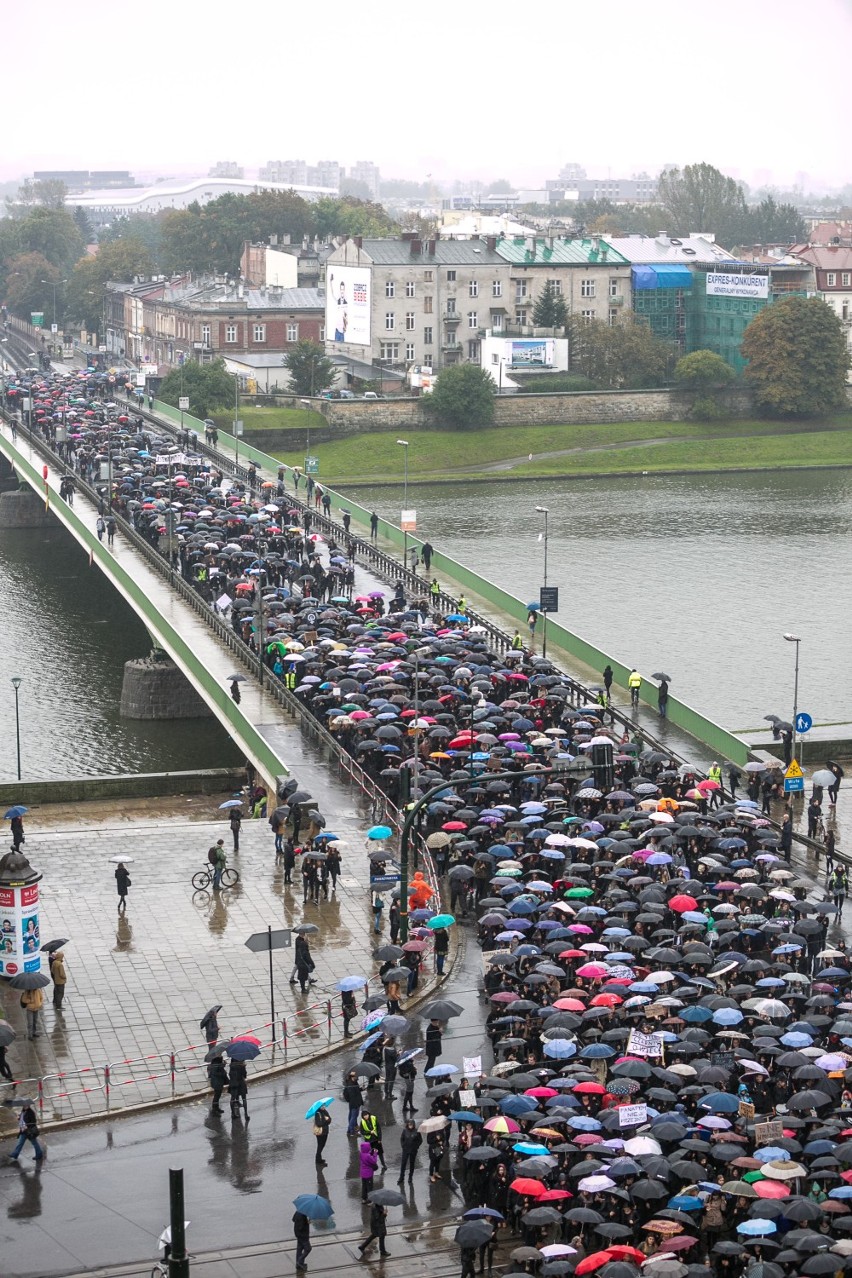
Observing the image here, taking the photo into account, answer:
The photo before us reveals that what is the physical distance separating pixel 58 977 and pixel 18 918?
1.10 m

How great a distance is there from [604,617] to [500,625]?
11.9 metres

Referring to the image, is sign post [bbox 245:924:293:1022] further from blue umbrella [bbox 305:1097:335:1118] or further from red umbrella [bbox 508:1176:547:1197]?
red umbrella [bbox 508:1176:547:1197]

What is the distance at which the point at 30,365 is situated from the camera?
6211 inches

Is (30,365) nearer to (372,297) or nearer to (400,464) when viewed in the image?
(372,297)

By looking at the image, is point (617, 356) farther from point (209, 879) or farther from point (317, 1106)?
point (317, 1106)

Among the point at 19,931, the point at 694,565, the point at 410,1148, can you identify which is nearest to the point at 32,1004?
the point at 19,931

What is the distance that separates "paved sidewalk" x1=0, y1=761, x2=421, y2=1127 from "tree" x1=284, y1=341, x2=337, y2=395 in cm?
7921

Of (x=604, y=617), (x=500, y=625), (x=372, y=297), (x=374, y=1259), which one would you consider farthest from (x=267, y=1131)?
(x=372, y=297)

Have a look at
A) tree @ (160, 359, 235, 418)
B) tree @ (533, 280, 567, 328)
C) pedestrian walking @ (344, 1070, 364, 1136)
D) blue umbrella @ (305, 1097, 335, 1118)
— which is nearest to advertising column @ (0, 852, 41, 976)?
pedestrian walking @ (344, 1070, 364, 1136)

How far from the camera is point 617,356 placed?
12812 cm

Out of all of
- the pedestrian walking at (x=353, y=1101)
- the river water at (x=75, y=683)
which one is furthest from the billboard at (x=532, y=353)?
the pedestrian walking at (x=353, y=1101)

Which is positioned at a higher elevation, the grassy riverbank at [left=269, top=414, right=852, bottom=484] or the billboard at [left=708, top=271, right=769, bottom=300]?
the billboard at [left=708, top=271, right=769, bottom=300]

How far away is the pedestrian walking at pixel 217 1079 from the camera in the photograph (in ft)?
96.0

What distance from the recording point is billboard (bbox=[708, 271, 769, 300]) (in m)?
133
